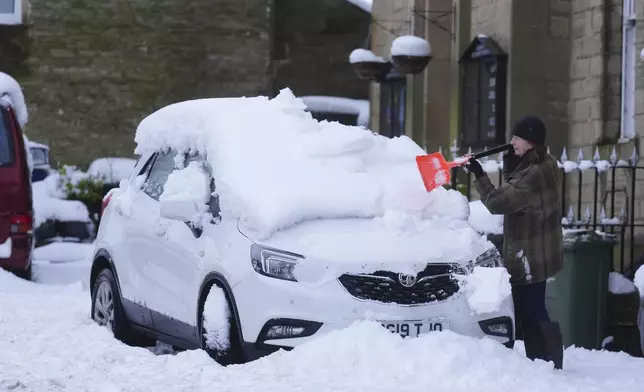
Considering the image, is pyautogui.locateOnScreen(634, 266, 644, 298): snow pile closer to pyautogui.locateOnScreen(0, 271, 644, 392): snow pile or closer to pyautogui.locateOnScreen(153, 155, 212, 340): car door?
pyautogui.locateOnScreen(0, 271, 644, 392): snow pile

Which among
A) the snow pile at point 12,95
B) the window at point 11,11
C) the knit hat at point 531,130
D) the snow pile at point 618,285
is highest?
the window at point 11,11

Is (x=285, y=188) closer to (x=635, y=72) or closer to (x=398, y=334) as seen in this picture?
(x=398, y=334)

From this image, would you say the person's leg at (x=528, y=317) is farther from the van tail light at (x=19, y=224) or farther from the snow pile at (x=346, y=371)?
the van tail light at (x=19, y=224)

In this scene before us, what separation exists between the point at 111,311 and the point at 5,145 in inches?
166

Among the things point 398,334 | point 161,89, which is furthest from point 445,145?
point 398,334

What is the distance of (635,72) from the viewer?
13312 mm

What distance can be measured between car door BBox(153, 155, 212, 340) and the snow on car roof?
9.8 inches

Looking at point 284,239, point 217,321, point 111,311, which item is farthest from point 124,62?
point 284,239

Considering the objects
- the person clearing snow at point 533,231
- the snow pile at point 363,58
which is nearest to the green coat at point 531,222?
the person clearing snow at point 533,231

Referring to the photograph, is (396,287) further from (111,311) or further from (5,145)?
(5,145)

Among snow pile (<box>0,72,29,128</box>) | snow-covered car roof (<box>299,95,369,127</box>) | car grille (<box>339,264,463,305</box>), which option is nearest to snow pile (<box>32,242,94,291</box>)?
snow pile (<box>0,72,29,128</box>)

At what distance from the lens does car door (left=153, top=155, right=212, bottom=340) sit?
7.57 meters

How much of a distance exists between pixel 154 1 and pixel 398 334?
64.9 feet

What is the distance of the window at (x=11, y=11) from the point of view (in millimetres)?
25406
